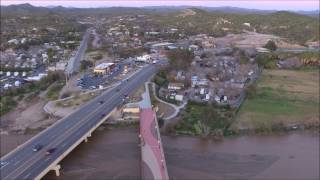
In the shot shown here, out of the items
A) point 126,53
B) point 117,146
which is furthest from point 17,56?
point 117,146

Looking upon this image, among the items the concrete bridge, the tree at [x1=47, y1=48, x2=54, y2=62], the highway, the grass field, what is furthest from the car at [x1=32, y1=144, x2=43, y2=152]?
the tree at [x1=47, y1=48, x2=54, y2=62]

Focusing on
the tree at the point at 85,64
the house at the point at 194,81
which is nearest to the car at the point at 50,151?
the house at the point at 194,81

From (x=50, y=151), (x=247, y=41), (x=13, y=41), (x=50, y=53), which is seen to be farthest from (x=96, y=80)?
(x=247, y=41)

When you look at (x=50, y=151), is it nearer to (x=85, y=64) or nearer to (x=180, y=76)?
(x=180, y=76)

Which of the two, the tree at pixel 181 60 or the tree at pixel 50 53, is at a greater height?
the tree at pixel 181 60

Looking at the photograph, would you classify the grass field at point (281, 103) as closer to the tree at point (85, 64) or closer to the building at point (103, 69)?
the building at point (103, 69)

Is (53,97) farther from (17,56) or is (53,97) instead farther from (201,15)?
(201,15)
